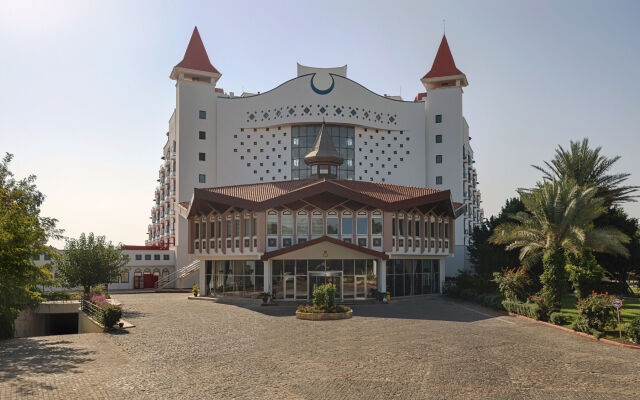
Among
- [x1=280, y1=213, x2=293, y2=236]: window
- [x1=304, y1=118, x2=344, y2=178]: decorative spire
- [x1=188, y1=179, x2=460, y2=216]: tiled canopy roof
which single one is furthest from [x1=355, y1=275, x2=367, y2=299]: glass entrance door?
[x1=304, y1=118, x2=344, y2=178]: decorative spire

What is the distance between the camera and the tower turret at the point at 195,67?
234 ft

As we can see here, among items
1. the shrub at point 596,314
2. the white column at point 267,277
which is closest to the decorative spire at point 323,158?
the white column at point 267,277

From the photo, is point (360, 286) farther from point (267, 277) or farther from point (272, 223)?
point (272, 223)

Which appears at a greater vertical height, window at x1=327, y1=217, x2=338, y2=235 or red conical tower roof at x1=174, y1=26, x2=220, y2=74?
red conical tower roof at x1=174, y1=26, x2=220, y2=74

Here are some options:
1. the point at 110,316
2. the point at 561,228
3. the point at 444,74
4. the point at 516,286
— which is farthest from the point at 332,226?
the point at 444,74

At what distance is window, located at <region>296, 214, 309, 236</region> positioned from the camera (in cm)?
4047

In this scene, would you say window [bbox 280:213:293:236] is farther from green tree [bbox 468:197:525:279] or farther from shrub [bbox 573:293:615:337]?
shrub [bbox 573:293:615:337]

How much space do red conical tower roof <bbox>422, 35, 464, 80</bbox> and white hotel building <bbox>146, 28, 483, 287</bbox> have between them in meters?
0.28

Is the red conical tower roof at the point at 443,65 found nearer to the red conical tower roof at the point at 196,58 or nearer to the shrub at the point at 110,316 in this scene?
the red conical tower roof at the point at 196,58

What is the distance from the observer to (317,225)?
40688mm

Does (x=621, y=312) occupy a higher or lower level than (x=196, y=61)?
lower

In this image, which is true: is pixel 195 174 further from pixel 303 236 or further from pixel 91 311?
pixel 91 311

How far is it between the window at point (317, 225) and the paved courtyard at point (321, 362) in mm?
12658

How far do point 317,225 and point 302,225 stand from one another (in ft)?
3.85
